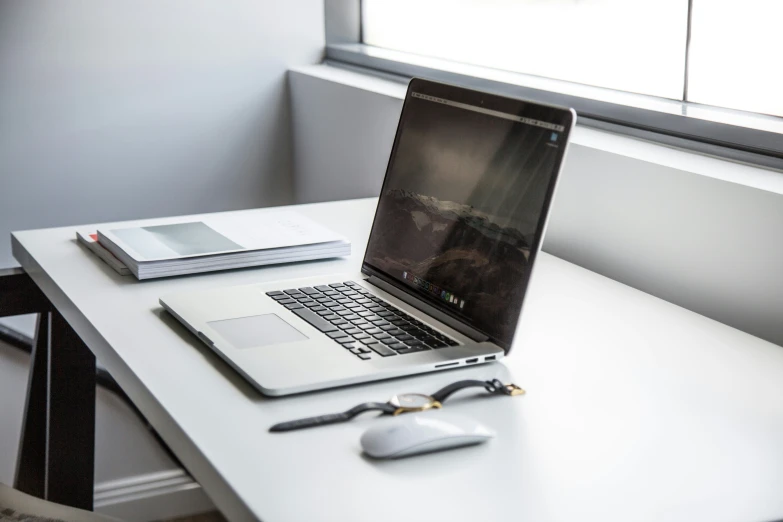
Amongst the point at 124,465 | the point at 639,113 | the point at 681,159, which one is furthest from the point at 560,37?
the point at 124,465

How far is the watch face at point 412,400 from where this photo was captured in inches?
32.7

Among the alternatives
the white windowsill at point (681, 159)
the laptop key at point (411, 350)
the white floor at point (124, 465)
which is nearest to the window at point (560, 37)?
the white windowsill at point (681, 159)

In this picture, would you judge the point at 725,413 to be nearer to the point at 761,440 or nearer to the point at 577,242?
the point at 761,440

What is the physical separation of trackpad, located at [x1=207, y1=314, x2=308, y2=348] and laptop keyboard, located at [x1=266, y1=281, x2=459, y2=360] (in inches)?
1.3

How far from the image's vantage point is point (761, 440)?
31.4 inches

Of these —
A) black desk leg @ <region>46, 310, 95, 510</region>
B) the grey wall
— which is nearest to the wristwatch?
black desk leg @ <region>46, 310, 95, 510</region>

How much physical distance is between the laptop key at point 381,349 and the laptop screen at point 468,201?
0.10 meters

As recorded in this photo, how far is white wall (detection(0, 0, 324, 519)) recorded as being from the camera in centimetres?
204

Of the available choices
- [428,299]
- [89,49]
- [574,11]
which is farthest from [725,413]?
→ [89,49]

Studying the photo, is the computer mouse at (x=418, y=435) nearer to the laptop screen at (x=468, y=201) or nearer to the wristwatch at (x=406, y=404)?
the wristwatch at (x=406, y=404)

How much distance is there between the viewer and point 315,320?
3.41ft

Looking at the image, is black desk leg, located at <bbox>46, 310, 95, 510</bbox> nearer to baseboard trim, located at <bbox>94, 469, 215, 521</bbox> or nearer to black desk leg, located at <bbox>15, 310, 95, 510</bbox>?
black desk leg, located at <bbox>15, 310, 95, 510</bbox>

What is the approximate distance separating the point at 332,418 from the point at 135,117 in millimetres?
1524

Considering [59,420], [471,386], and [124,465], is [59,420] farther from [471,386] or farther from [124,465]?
[471,386]
